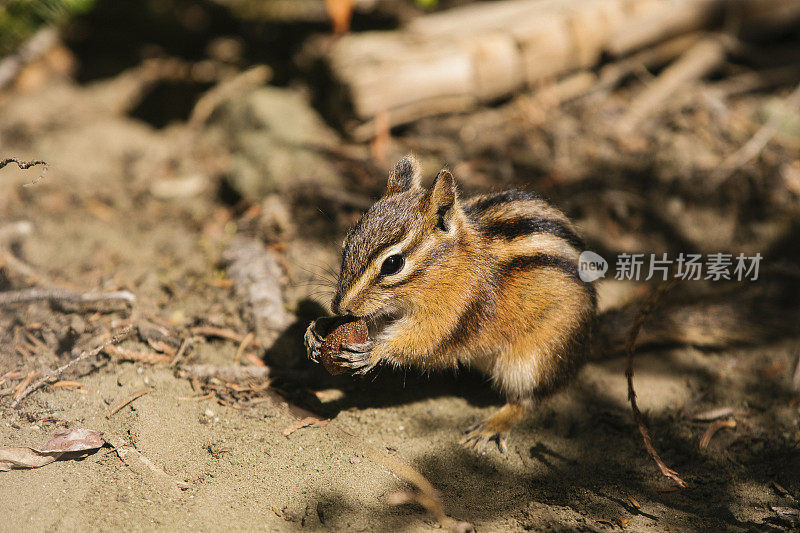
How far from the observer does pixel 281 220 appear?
449 centimetres

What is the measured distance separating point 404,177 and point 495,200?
539 millimetres

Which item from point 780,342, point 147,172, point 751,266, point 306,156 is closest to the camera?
point 780,342

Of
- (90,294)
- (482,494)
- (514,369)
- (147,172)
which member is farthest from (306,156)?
(482,494)

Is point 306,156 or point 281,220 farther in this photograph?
point 306,156

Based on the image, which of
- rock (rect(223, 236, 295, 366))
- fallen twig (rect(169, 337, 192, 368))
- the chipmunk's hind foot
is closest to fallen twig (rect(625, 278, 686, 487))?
the chipmunk's hind foot

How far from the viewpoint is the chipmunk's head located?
301 cm

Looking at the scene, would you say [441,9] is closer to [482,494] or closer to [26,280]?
[26,280]

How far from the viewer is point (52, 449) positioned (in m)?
2.63

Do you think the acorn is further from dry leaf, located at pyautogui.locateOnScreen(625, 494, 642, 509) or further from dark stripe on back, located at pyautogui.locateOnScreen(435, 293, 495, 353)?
dry leaf, located at pyautogui.locateOnScreen(625, 494, 642, 509)

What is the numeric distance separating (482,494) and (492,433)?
43 cm

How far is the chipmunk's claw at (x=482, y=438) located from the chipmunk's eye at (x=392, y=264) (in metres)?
1.01

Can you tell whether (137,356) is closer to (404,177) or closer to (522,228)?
(404,177)

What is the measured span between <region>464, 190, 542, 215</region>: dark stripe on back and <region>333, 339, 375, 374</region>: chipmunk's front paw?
3.09ft

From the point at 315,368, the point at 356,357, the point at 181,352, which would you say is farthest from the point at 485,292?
the point at 181,352
